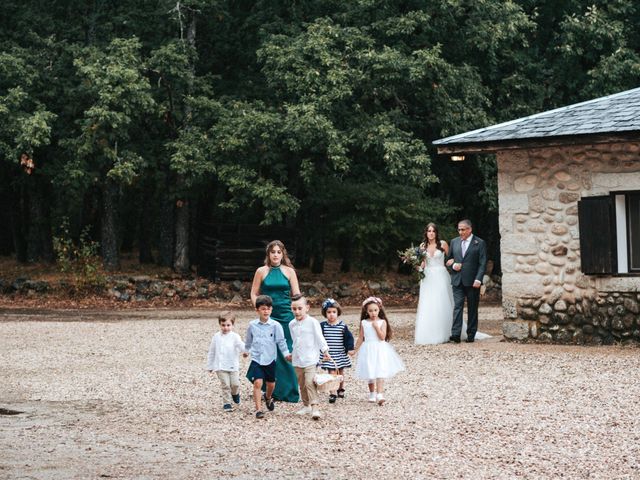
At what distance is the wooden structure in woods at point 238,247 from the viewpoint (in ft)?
99.6

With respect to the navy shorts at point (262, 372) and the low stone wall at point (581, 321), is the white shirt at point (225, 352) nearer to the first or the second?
the navy shorts at point (262, 372)

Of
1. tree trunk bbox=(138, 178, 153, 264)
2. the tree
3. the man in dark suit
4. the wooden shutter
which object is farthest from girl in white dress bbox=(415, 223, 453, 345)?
tree trunk bbox=(138, 178, 153, 264)

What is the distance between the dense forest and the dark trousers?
29.4 feet

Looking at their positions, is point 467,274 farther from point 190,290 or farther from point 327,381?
point 190,290

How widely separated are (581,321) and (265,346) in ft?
25.3

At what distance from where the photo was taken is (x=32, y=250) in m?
34.2

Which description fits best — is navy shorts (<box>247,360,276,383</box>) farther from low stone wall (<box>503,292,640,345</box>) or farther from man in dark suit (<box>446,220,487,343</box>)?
low stone wall (<box>503,292,640,345</box>)

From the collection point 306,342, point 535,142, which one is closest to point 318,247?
point 535,142

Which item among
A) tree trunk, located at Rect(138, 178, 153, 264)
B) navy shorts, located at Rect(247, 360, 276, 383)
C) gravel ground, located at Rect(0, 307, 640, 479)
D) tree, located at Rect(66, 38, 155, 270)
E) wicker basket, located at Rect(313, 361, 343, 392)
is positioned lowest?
gravel ground, located at Rect(0, 307, 640, 479)

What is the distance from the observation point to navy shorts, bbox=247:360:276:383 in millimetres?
10879

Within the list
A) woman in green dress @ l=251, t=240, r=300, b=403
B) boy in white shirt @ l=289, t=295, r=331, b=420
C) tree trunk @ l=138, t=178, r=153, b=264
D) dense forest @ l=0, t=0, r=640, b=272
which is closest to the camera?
boy in white shirt @ l=289, t=295, r=331, b=420

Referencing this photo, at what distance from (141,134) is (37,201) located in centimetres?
532

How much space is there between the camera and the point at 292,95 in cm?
2844

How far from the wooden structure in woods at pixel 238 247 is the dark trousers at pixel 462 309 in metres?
12.9
